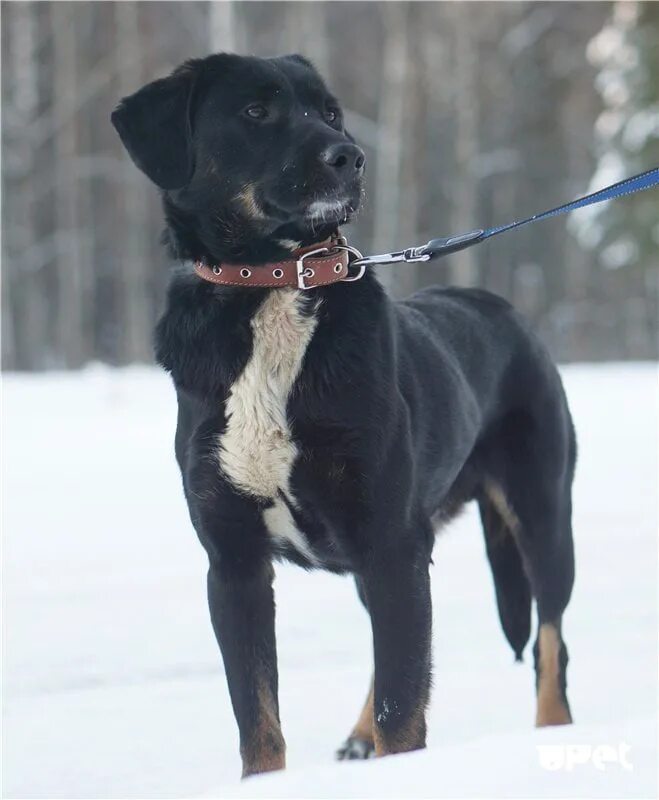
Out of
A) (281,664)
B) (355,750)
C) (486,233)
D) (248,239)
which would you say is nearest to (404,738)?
(355,750)

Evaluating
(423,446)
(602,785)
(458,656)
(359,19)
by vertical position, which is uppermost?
(359,19)

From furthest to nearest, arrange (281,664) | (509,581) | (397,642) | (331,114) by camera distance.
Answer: (281,664) < (509,581) < (331,114) < (397,642)

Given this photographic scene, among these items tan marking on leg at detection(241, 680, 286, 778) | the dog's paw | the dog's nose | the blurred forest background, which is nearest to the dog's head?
the dog's nose

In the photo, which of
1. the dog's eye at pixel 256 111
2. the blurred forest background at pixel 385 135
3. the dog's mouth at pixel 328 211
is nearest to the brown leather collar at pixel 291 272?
the dog's mouth at pixel 328 211

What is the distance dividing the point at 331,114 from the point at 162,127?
543 millimetres

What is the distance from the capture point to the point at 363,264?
3.21m

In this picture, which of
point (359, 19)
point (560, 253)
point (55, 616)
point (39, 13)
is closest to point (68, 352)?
point (39, 13)

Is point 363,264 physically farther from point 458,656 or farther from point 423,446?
point 458,656

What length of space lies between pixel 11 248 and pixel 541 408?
2138 cm

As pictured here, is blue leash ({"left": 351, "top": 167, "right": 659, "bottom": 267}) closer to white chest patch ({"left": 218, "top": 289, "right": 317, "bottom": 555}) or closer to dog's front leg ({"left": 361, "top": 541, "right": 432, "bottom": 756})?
white chest patch ({"left": 218, "top": 289, "right": 317, "bottom": 555})

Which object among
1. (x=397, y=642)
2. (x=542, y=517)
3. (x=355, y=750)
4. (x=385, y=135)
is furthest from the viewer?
(x=385, y=135)

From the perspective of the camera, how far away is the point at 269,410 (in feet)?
9.84

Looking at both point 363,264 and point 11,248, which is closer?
point 363,264

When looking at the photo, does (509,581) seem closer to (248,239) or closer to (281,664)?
(281,664)
